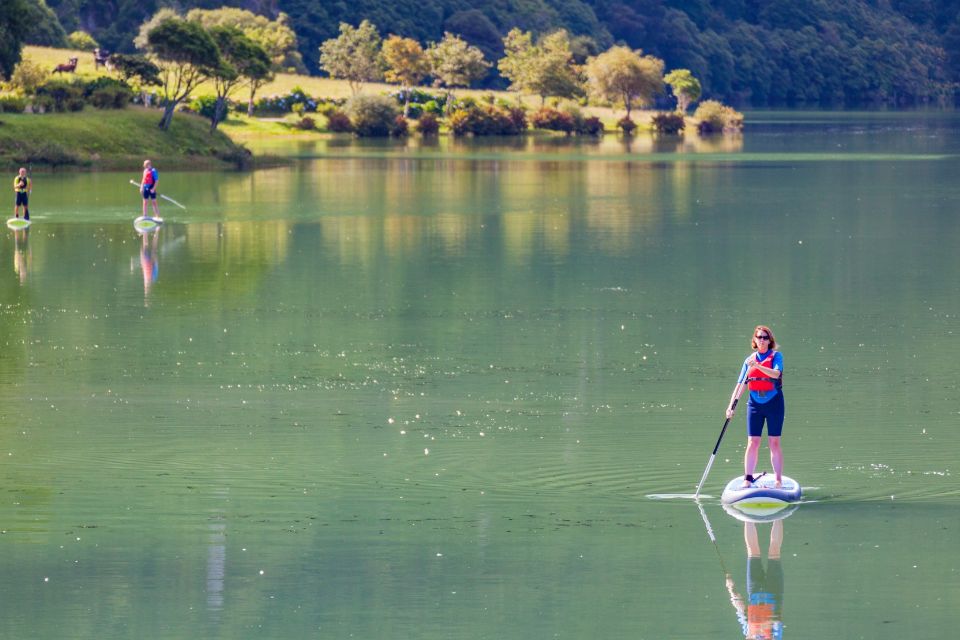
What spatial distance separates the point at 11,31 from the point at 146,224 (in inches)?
1525

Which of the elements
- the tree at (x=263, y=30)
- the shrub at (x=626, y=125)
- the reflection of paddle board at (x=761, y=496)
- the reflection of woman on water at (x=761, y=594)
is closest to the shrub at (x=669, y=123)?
the shrub at (x=626, y=125)

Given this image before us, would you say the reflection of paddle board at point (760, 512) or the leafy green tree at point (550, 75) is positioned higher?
the leafy green tree at point (550, 75)

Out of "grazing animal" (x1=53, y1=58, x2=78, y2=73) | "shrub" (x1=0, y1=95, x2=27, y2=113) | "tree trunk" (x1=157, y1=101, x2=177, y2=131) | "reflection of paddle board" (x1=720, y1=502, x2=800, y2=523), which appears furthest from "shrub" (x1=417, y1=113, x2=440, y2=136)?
"reflection of paddle board" (x1=720, y1=502, x2=800, y2=523)

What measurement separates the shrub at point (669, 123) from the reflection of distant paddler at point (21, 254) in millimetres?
99666

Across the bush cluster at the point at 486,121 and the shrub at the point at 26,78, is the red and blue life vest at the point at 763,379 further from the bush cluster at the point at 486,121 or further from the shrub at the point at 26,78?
the bush cluster at the point at 486,121

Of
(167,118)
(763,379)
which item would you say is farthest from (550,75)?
(763,379)

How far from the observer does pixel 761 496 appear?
16.4m

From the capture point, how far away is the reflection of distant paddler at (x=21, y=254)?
36.2m

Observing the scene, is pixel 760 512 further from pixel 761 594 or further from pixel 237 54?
pixel 237 54

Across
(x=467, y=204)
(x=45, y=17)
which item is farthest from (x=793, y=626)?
(x=45, y=17)

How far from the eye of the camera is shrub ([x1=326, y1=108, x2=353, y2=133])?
126562 millimetres

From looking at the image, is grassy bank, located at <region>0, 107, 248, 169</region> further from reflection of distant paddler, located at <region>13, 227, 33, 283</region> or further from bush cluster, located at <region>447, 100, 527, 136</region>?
bush cluster, located at <region>447, 100, 527, 136</region>

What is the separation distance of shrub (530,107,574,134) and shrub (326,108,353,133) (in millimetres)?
18478

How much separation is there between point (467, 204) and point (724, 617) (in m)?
44.2
